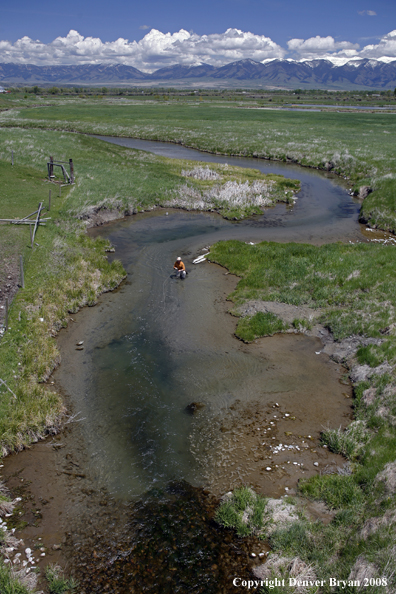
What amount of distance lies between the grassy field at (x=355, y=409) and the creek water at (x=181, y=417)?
821 mm

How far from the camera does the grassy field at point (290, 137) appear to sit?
5003cm

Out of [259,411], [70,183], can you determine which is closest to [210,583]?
[259,411]

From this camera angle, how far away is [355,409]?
49.6ft

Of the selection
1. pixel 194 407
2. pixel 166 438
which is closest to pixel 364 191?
pixel 194 407

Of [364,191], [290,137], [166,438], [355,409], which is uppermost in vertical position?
[290,137]

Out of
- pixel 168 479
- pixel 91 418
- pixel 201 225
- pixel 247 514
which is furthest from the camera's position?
pixel 201 225

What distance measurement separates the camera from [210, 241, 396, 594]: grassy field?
9.19 metres

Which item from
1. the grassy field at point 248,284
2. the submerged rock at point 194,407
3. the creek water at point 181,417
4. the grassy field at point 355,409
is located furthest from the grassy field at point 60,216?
the grassy field at point 355,409

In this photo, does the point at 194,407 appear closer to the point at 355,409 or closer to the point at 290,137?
the point at 355,409

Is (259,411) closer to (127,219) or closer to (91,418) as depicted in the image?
(91,418)

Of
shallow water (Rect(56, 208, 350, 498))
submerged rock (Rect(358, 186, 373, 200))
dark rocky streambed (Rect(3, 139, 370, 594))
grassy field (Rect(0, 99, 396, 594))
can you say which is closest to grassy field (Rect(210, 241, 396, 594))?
grassy field (Rect(0, 99, 396, 594))

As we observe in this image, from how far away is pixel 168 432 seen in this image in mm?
13812

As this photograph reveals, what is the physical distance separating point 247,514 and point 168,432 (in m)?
4.22

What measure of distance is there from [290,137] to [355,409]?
261ft
